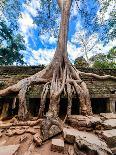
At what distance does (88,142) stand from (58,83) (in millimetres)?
→ 3240

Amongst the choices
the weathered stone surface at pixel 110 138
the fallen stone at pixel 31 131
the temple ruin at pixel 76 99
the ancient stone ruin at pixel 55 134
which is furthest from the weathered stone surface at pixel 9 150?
the temple ruin at pixel 76 99

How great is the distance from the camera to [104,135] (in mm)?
4273

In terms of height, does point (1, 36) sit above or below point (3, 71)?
above

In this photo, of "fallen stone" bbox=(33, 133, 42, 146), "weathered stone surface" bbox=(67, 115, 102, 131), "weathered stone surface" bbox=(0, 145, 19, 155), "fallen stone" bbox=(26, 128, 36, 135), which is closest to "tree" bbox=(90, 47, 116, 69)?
"weathered stone surface" bbox=(67, 115, 102, 131)

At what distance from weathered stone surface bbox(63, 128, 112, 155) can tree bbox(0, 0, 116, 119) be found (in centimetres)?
119

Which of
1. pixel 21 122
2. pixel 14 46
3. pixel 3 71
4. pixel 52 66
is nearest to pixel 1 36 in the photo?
pixel 14 46

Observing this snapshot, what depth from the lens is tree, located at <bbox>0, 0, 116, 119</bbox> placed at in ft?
19.7

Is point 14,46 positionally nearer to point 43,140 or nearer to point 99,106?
point 99,106

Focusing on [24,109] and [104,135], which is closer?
[104,135]

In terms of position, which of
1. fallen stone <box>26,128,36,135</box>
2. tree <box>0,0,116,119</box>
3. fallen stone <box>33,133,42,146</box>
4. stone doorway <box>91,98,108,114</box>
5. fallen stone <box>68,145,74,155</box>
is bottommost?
fallen stone <box>68,145,74,155</box>

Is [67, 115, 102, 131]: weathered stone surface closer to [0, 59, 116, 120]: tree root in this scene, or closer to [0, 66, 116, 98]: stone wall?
[0, 59, 116, 120]: tree root

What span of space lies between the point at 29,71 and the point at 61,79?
122 inches

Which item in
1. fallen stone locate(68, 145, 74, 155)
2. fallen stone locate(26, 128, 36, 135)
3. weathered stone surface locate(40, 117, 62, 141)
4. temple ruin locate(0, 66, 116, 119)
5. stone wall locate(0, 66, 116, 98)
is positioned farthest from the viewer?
stone wall locate(0, 66, 116, 98)

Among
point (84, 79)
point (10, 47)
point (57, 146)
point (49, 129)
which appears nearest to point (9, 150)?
point (57, 146)
